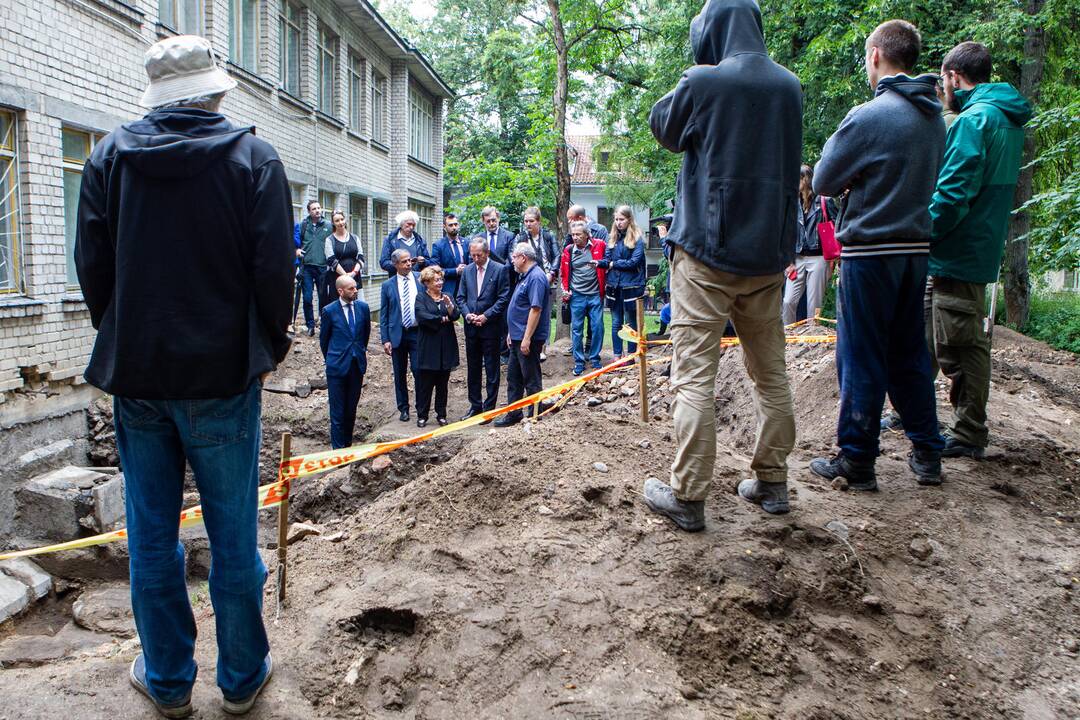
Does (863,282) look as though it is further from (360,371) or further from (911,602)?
(360,371)

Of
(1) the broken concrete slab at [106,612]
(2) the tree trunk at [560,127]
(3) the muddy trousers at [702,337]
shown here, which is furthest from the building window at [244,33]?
(3) the muddy trousers at [702,337]

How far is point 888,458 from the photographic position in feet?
17.1

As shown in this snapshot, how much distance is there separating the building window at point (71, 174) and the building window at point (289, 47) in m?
7.05

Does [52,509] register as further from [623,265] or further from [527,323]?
[623,265]

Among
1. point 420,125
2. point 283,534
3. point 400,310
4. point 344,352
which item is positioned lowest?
point 283,534

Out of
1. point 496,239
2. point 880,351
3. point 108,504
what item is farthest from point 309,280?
point 880,351

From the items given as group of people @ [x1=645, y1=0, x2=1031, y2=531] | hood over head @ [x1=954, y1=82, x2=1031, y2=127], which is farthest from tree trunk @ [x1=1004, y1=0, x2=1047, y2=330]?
group of people @ [x1=645, y1=0, x2=1031, y2=531]

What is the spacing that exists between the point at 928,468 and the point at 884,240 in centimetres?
134

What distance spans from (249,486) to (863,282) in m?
3.23

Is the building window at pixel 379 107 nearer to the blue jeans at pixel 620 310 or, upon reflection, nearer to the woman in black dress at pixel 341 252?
the woman in black dress at pixel 341 252

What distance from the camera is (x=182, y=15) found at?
40.6 ft

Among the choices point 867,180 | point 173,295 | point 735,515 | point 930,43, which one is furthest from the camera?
point 930,43

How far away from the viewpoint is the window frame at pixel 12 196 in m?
8.43

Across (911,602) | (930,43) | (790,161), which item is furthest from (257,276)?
(930,43)
